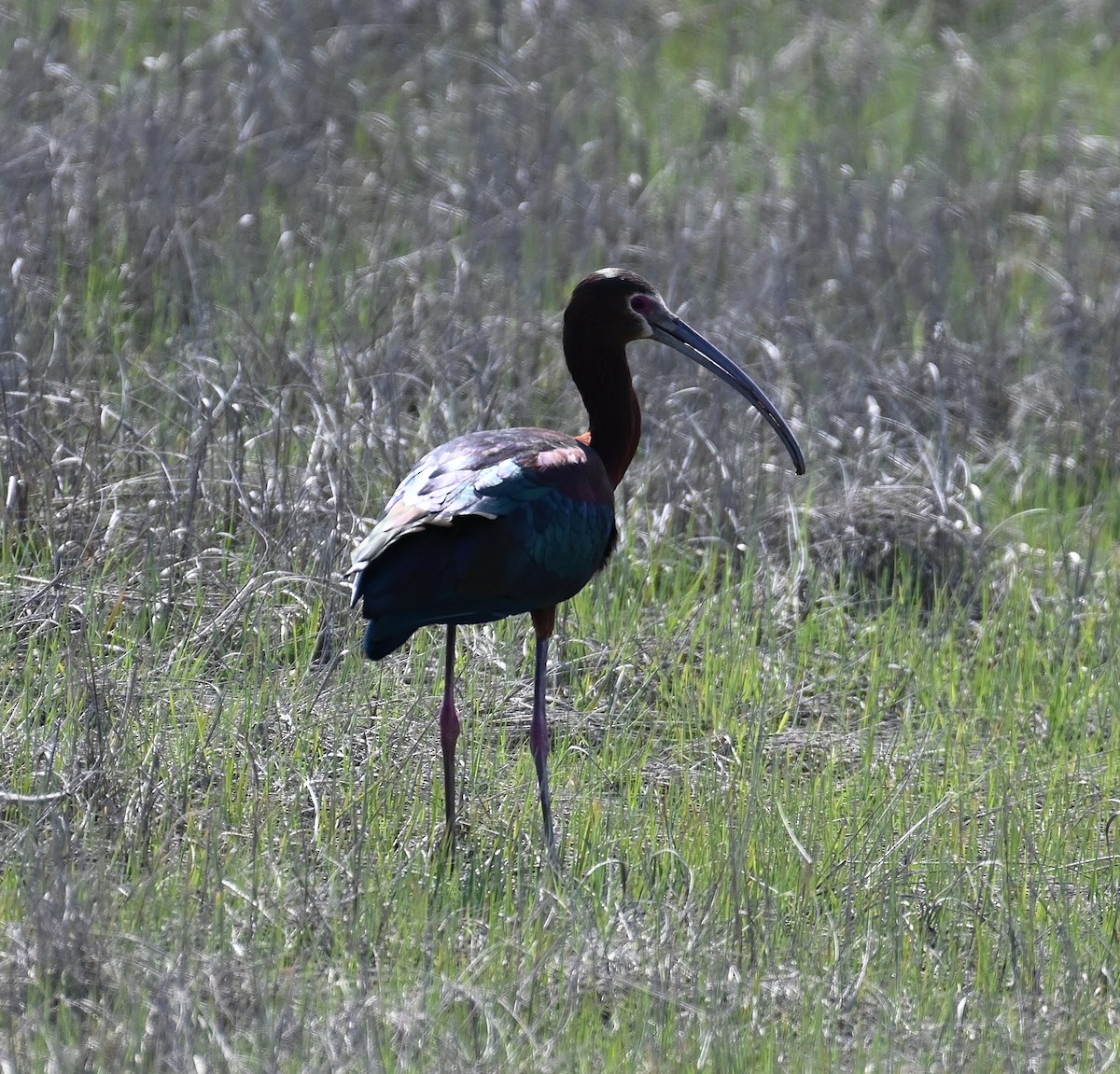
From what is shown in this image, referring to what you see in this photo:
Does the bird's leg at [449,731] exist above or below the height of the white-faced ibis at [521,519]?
below

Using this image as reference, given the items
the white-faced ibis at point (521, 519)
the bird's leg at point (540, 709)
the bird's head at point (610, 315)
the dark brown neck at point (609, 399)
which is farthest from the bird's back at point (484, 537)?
the bird's head at point (610, 315)

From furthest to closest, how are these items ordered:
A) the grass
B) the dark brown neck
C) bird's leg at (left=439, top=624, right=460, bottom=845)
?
the dark brown neck
bird's leg at (left=439, top=624, right=460, bottom=845)
the grass

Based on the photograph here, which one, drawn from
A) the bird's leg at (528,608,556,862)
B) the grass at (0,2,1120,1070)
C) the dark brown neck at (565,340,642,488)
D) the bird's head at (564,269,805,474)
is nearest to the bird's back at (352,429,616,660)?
the bird's leg at (528,608,556,862)

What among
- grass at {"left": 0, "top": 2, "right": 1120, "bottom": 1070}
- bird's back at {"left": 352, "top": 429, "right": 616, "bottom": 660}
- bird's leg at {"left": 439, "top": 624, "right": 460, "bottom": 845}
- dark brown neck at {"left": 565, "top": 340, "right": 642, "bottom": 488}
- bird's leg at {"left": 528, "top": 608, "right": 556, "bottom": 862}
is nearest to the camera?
grass at {"left": 0, "top": 2, "right": 1120, "bottom": 1070}

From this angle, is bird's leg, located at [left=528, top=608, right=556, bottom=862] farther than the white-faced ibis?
Yes

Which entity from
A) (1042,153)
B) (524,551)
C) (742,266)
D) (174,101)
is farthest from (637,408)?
(1042,153)

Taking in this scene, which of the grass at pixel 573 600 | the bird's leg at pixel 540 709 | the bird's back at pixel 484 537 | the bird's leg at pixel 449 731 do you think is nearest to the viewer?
the grass at pixel 573 600

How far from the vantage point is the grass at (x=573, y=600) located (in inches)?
133

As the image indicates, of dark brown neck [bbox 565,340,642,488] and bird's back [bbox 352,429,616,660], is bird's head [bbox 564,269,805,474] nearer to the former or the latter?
dark brown neck [bbox 565,340,642,488]

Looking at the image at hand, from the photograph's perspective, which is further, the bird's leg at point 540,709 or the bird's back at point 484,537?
the bird's leg at point 540,709

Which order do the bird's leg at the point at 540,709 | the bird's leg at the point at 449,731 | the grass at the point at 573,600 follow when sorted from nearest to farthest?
the grass at the point at 573,600 < the bird's leg at the point at 449,731 < the bird's leg at the point at 540,709

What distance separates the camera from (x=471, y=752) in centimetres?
463

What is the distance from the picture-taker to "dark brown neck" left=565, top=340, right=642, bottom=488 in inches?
181

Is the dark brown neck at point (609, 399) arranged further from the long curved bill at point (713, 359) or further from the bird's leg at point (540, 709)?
the bird's leg at point (540, 709)
